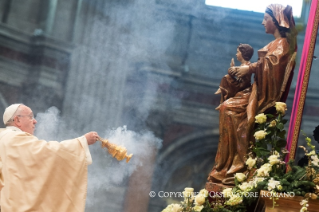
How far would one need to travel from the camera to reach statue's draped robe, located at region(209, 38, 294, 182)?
14.9 feet

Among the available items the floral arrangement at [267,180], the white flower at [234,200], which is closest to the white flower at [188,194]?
the floral arrangement at [267,180]

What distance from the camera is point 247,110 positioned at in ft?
14.9

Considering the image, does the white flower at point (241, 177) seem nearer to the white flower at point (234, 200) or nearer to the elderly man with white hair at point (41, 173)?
the white flower at point (234, 200)

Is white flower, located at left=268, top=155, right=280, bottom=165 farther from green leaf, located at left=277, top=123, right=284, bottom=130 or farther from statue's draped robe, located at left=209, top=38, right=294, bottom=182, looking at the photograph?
statue's draped robe, located at left=209, top=38, right=294, bottom=182

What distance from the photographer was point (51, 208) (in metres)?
4.09

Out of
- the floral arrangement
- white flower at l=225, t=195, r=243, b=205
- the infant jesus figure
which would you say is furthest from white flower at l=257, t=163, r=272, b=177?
the infant jesus figure

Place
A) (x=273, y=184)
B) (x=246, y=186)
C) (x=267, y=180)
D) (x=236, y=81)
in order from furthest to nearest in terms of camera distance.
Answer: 1. (x=236, y=81)
2. (x=246, y=186)
3. (x=267, y=180)
4. (x=273, y=184)

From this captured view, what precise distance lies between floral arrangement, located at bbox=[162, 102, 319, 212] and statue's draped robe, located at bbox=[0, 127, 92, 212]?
2.50 ft

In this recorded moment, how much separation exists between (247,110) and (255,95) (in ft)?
0.51

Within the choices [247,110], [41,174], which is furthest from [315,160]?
[41,174]

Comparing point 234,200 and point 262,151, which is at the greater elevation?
point 262,151

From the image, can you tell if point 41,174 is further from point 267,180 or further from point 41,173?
point 267,180

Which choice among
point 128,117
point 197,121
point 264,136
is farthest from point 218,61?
point 264,136

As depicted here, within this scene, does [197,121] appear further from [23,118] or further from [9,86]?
[23,118]
